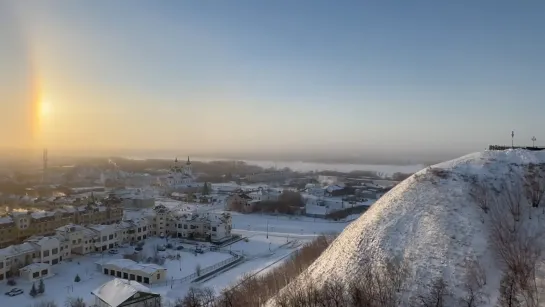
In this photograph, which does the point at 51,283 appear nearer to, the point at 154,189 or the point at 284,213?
the point at 284,213

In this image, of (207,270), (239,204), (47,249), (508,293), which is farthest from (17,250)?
(239,204)

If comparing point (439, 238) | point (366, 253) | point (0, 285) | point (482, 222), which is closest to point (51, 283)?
point (0, 285)

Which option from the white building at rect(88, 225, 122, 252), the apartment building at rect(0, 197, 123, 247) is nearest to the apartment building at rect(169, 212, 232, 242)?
the white building at rect(88, 225, 122, 252)

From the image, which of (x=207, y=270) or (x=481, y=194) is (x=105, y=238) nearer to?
(x=207, y=270)

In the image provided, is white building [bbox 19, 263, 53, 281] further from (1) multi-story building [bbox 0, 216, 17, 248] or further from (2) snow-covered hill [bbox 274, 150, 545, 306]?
(2) snow-covered hill [bbox 274, 150, 545, 306]

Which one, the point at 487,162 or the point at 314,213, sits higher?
the point at 487,162

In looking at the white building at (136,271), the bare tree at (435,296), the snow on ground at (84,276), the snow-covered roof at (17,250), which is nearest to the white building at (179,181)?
the snow on ground at (84,276)
